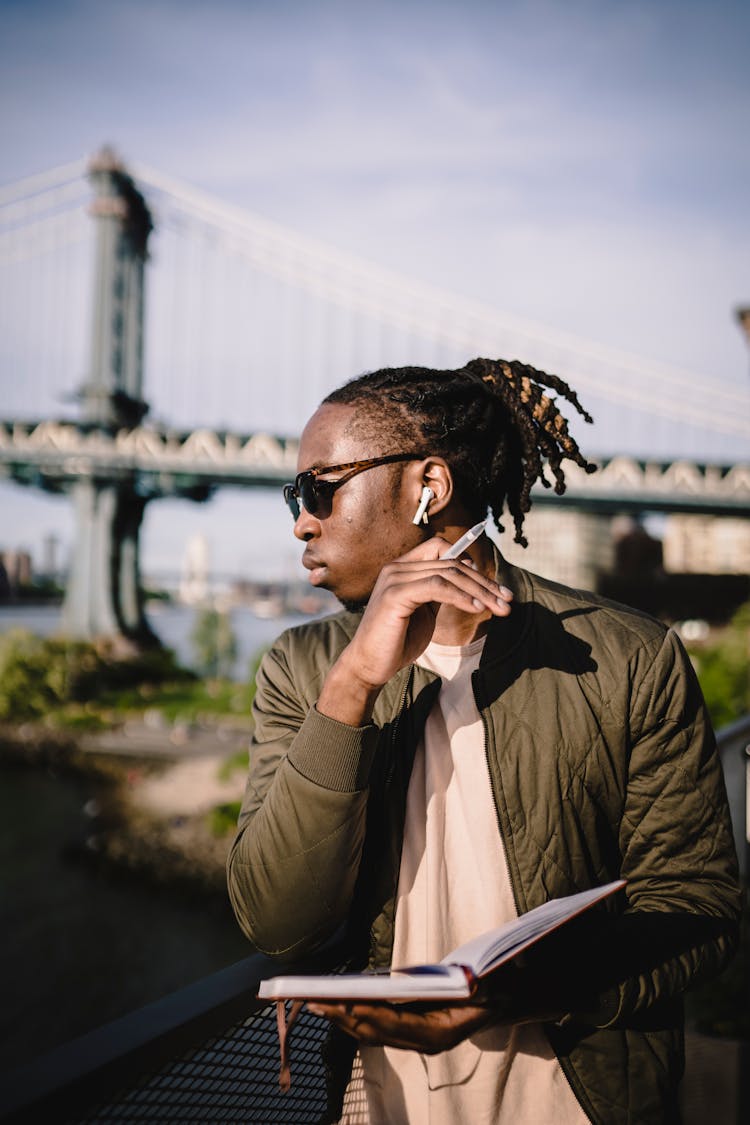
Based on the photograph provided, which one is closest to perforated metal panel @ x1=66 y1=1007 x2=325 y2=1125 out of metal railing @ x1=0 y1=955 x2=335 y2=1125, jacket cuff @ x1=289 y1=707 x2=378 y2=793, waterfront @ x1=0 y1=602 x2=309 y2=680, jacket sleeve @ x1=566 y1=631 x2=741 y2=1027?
metal railing @ x1=0 y1=955 x2=335 y2=1125

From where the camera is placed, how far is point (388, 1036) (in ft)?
3.13

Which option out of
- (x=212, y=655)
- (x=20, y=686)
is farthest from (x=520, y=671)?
(x=212, y=655)

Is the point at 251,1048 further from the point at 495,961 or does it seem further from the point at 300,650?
the point at 300,650

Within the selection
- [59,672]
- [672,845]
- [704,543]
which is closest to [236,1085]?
[672,845]

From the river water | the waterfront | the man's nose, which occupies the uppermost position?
the man's nose

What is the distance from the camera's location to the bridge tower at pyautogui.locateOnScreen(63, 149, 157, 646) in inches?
1113

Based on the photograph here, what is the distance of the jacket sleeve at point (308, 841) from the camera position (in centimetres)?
108

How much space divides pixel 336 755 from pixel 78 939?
22.5 m

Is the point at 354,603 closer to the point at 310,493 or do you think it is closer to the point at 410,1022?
the point at 310,493

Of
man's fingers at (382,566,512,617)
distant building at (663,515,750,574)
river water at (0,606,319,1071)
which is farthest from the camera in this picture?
distant building at (663,515,750,574)

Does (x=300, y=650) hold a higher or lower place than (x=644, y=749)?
higher

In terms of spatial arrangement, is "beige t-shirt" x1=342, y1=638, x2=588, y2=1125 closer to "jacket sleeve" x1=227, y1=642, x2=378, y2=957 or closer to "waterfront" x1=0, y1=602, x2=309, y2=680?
"jacket sleeve" x1=227, y1=642, x2=378, y2=957

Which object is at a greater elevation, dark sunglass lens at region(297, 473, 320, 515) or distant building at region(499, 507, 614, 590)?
distant building at region(499, 507, 614, 590)

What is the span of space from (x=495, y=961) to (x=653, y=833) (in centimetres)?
44
